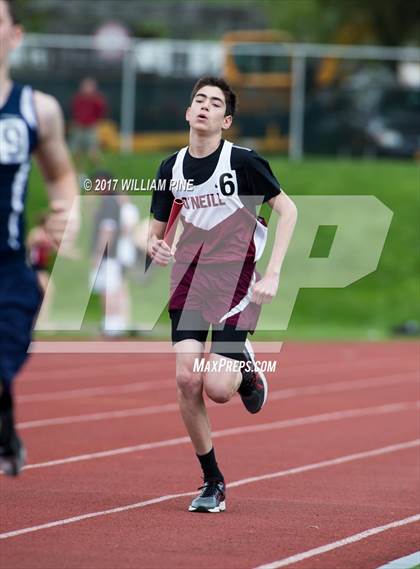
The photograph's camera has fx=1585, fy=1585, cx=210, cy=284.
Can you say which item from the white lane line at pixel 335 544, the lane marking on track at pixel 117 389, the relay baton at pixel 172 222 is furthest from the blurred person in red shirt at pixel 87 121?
the white lane line at pixel 335 544

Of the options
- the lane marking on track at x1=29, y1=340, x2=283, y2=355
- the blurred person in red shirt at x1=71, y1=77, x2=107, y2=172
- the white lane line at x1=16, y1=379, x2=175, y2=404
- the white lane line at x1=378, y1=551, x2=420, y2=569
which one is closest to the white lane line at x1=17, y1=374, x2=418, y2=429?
the white lane line at x1=16, y1=379, x2=175, y2=404

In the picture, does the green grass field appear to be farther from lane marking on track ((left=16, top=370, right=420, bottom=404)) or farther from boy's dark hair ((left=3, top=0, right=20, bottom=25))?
boy's dark hair ((left=3, top=0, right=20, bottom=25))

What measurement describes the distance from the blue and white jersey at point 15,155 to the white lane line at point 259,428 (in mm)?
4004

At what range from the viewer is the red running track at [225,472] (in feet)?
24.3

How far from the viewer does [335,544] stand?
7.63 m

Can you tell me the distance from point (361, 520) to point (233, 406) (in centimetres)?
649

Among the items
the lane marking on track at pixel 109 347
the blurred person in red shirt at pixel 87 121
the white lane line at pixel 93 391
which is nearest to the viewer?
the white lane line at pixel 93 391

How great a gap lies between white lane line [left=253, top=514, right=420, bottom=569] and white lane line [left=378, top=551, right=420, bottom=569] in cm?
39

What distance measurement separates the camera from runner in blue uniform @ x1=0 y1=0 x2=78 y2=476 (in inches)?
247

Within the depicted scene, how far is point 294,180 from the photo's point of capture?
30.3 metres

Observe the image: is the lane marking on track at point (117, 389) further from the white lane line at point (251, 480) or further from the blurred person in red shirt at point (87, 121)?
the blurred person in red shirt at point (87, 121)

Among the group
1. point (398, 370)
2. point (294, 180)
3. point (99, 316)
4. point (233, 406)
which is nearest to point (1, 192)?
point (233, 406)

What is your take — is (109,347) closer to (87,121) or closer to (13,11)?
(87,121)

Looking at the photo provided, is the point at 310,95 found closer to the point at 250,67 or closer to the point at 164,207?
the point at 250,67
